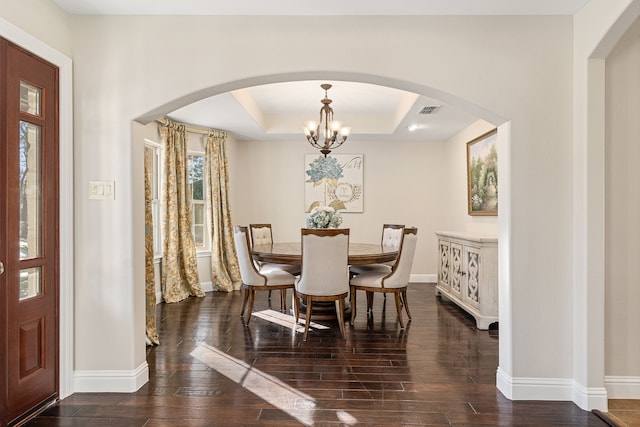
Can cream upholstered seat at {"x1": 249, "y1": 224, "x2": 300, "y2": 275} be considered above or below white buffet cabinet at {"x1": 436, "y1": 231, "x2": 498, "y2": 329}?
above

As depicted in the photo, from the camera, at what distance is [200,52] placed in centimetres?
251

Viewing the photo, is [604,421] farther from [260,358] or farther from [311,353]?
[260,358]

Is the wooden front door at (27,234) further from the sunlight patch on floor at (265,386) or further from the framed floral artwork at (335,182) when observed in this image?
the framed floral artwork at (335,182)

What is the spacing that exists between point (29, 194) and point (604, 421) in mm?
3470

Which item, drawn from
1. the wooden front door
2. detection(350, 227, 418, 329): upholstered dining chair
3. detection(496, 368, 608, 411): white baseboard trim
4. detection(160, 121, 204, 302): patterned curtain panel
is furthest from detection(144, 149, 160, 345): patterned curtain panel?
detection(496, 368, 608, 411): white baseboard trim

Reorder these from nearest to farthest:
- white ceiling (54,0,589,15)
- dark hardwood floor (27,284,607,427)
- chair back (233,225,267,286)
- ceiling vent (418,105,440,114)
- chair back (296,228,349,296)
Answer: dark hardwood floor (27,284,607,427) < white ceiling (54,0,589,15) < chair back (296,228,349,296) < chair back (233,225,267,286) < ceiling vent (418,105,440,114)

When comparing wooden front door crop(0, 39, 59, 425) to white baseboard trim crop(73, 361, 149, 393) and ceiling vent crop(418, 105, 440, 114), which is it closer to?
white baseboard trim crop(73, 361, 149, 393)

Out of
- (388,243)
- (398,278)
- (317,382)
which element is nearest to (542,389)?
(317,382)

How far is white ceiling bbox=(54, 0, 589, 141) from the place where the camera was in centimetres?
237

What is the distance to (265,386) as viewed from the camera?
2.60 meters

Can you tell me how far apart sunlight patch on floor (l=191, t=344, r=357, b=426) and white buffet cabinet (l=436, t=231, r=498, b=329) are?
223 centimetres

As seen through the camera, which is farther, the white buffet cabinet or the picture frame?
the picture frame

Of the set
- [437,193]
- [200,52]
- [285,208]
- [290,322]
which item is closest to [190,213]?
[285,208]

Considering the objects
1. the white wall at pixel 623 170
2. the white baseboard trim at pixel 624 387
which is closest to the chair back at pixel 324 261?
the white wall at pixel 623 170
